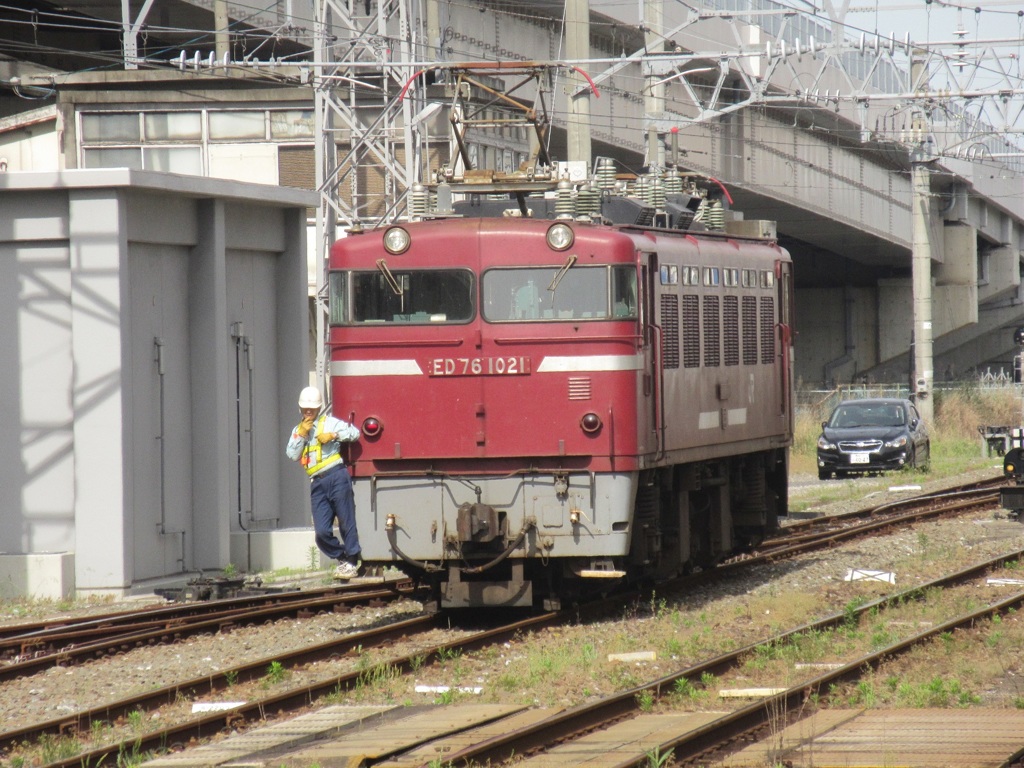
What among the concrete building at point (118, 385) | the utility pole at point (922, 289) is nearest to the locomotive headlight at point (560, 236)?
the concrete building at point (118, 385)

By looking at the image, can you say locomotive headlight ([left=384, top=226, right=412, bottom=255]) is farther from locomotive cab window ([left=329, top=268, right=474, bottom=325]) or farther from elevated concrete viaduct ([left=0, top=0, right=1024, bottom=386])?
elevated concrete viaduct ([left=0, top=0, right=1024, bottom=386])

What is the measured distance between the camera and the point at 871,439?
100 feet

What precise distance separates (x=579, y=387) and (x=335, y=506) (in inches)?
83.6

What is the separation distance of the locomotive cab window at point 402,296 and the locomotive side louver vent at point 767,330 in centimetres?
439

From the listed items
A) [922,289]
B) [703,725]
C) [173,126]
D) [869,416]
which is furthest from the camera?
[922,289]

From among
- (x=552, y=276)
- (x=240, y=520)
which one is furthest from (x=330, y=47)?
(x=552, y=276)

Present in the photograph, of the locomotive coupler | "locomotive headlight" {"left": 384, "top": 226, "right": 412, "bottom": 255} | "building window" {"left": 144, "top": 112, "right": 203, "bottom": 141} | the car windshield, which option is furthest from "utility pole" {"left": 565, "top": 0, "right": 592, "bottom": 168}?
the locomotive coupler

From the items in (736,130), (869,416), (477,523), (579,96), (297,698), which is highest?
(736,130)

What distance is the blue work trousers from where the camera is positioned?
12648mm

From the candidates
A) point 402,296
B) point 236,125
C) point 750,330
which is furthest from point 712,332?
point 236,125

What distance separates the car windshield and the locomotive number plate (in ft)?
64.6

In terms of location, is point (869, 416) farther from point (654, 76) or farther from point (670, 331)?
point (670, 331)

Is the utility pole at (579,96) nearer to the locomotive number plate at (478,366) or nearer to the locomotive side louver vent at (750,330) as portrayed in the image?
the locomotive side louver vent at (750,330)

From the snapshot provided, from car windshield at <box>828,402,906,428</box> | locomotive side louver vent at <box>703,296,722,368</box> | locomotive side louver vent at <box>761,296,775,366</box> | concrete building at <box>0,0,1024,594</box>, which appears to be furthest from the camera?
car windshield at <box>828,402,906,428</box>
